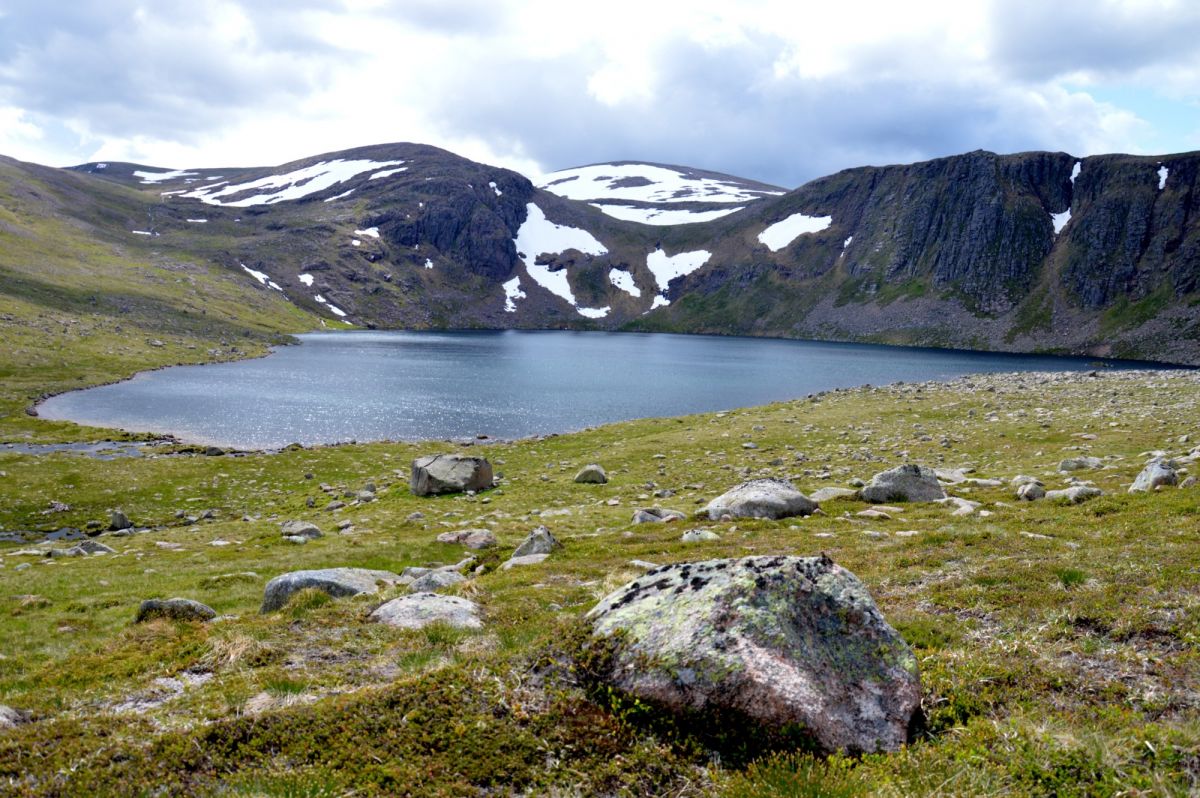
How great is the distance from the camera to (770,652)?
7.72 meters

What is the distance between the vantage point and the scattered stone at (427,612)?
1139 cm

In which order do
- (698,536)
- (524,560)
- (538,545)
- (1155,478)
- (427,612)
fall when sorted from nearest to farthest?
1. (427,612)
2. (524,560)
3. (698,536)
4. (1155,478)
5. (538,545)

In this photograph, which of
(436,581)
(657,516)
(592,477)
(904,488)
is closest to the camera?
(436,581)

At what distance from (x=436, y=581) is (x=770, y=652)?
10.7 meters

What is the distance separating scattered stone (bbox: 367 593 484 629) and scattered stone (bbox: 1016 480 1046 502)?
763 inches

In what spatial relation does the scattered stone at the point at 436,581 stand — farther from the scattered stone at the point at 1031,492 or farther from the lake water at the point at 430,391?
the lake water at the point at 430,391

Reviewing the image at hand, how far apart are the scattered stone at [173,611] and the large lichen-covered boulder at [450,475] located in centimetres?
2392

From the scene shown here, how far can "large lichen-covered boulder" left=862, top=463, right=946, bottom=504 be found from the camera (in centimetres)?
2389

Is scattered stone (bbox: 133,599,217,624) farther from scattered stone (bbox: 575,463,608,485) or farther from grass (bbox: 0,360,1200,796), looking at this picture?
scattered stone (bbox: 575,463,608,485)

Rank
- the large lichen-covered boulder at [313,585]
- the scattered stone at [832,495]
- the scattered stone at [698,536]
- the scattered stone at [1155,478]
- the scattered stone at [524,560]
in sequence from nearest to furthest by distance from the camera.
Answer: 1. the large lichen-covered boulder at [313,585]
2. the scattered stone at [524,560]
3. the scattered stone at [698,536]
4. the scattered stone at [1155,478]
5. the scattered stone at [832,495]

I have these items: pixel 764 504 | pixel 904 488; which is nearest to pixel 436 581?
pixel 764 504

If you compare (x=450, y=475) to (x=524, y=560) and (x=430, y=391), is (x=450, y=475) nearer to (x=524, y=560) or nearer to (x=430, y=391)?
(x=524, y=560)

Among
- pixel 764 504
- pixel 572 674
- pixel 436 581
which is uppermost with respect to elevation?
pixel 572 674

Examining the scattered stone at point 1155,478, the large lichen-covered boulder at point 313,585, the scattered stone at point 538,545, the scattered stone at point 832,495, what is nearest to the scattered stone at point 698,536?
the scattered stone at point 538,545
